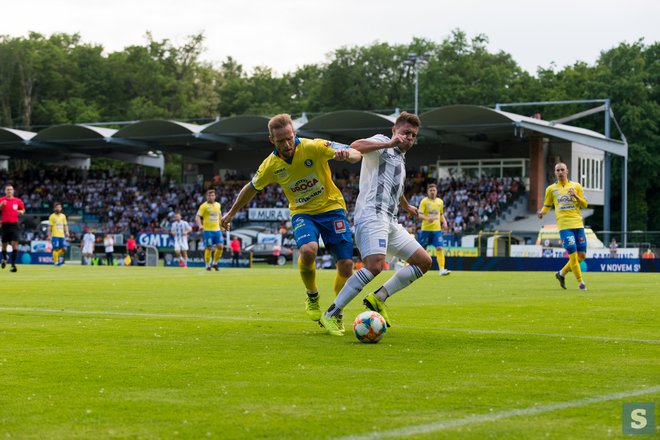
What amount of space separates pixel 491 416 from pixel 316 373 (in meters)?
1.85

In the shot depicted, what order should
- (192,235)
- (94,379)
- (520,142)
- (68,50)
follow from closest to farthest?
(94,379) < (192,235) < (520,142) < (68,50)

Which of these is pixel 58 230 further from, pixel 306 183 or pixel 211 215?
pixel 306 183

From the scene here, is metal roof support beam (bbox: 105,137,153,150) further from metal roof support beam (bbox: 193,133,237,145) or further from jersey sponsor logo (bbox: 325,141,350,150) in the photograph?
jersey sponsor logo (bbox: 325,141,350,150)

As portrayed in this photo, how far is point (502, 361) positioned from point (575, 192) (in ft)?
40.4

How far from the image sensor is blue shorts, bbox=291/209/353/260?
10.2 meters

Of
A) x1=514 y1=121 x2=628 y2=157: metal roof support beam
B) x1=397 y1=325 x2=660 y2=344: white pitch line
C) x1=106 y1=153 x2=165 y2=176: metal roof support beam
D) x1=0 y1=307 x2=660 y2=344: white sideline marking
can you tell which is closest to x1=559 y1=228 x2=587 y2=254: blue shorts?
x1=0 y1=307 x2=660 y2=344: white sideline marking

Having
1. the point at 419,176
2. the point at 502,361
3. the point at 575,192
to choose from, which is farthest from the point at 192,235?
the point at 502,361

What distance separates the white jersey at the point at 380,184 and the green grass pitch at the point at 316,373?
47.9 inches

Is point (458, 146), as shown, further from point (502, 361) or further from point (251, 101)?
point (502, 361)

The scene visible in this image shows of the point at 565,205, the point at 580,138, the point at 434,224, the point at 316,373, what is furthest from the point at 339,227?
the point at 580,138

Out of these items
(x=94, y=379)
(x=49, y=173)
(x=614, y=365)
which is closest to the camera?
(x=94, y=379)

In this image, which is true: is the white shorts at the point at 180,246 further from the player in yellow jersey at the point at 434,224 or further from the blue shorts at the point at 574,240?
the blue shorts at the point at 574,240

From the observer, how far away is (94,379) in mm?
6551

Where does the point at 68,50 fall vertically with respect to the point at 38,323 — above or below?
above
